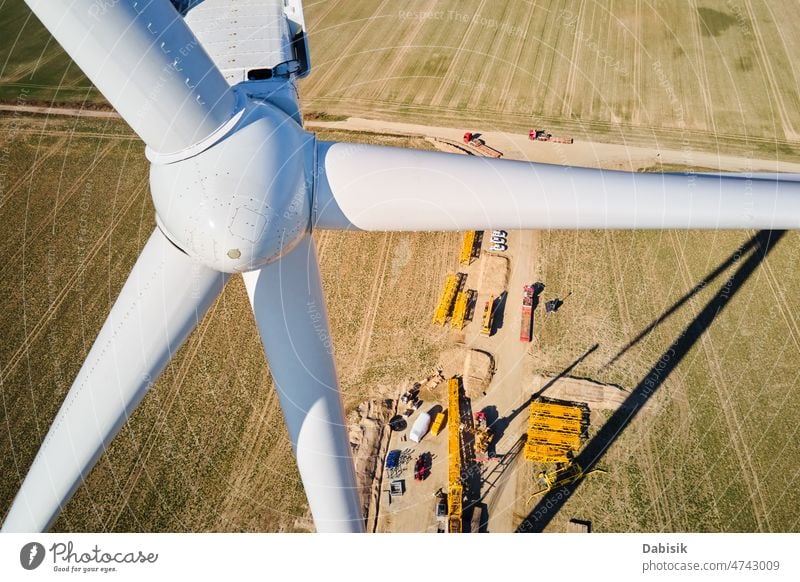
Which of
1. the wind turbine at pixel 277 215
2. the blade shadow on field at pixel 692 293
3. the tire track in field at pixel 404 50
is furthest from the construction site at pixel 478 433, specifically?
the tire track in field at pixel 404 50

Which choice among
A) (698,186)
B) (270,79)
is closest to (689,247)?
(698,186)

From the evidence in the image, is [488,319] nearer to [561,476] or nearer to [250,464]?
[561,476]

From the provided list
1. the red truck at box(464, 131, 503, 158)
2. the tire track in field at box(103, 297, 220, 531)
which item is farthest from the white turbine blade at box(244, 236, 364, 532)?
the red truck at box(464, 131, 503, 158)

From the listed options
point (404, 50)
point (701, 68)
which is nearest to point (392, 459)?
point (404, 50)

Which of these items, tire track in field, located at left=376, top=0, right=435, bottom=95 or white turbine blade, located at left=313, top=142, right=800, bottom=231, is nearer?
white turbine blade, located at left=313, top=142, right=800, bottom=231

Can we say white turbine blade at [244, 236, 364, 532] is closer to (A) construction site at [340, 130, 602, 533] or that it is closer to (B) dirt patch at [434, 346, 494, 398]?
(A) construction site at [340, 130, 602, 533]

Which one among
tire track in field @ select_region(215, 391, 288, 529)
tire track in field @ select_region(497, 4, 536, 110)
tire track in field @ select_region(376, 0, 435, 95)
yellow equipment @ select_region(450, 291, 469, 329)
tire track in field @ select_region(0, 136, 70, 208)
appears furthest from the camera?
tire track in field @ select_region(376, 0, 435, 95)

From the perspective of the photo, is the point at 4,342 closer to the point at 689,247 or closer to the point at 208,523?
the point at 208,523
